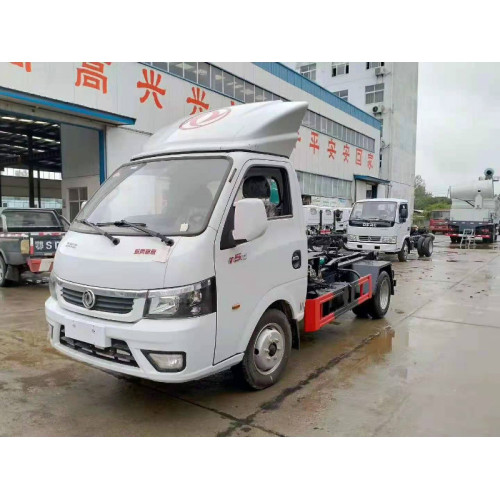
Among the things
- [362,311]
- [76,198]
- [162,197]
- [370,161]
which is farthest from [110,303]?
[370,161]

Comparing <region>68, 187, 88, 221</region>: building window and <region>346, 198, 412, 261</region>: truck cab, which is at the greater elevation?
<region>68, 187, 88, 221</region>: building window

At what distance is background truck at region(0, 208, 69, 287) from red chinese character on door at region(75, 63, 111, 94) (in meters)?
5.27

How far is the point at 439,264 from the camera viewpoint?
1393cm

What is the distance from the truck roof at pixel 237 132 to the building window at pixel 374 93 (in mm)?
40219

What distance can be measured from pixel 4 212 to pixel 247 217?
829cm

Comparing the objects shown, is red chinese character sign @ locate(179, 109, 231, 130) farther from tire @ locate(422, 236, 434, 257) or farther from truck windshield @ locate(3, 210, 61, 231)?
tire @ locate(422, 236, 434, 257)

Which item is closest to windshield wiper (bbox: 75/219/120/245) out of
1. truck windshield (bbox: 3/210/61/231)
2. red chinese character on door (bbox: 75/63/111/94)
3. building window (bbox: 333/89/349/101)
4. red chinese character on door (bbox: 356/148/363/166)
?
truck windshield (bbox: 3/210/61/231)

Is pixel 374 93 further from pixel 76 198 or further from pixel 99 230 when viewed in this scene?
pixel 99 230

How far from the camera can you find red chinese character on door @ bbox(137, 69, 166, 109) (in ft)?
49.5

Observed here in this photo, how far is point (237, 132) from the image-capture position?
373 centimetres

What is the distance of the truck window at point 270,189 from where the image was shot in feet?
12.0

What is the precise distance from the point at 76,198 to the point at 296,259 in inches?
642

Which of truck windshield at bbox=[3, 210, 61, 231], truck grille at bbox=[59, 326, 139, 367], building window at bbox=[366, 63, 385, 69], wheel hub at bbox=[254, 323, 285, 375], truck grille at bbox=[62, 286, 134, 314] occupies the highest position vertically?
building window at bbox=[366, 63, 385, 69]
